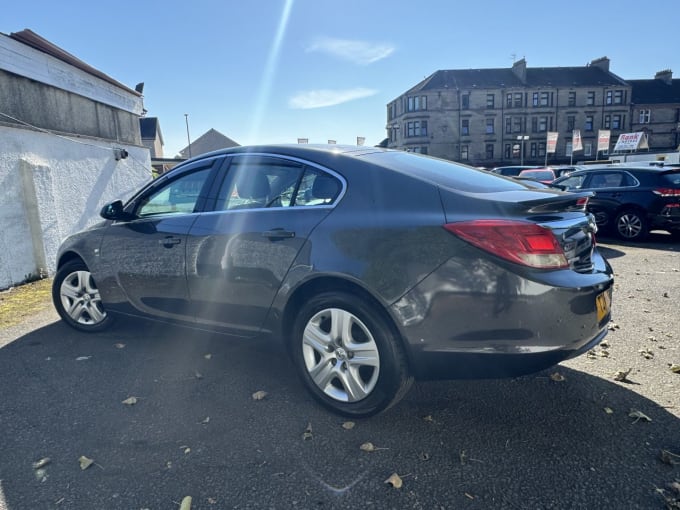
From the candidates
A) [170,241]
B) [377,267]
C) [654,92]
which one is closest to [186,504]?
[377,267]

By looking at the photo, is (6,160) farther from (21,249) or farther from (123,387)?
(123,387)

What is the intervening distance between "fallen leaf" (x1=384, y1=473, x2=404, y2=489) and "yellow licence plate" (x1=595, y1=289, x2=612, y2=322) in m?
1.39

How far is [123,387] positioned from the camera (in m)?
3.21

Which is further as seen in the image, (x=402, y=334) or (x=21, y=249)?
(x=21, y=249)

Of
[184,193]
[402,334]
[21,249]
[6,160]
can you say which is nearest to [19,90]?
[6,160]

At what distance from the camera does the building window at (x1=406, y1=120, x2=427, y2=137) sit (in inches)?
2208

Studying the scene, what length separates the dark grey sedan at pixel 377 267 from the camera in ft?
7.32

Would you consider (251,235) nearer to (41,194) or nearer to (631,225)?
(41,194)

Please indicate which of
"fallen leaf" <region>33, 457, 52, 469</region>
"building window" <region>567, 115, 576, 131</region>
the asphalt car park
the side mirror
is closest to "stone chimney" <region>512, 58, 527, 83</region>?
"building window" <region>567, 115, 576, 131</region>

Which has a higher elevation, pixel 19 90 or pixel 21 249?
pixel 19 90

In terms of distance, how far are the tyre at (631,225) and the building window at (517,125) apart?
5166cm

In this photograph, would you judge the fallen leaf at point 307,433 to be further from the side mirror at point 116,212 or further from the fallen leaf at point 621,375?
the side mirror at point 116,212

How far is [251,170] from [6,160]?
5.47 metres

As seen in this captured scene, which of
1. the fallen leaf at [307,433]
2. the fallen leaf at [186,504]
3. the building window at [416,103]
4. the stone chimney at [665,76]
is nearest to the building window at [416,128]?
the building window at [416,103]
